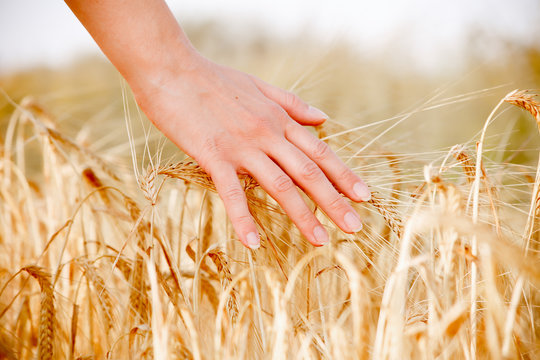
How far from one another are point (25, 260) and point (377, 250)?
2.99 feet

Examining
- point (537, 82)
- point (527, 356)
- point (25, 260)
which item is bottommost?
point (527, 356)

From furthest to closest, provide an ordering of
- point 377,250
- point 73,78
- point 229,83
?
point 73,78 → point 229,83 → point 377,250

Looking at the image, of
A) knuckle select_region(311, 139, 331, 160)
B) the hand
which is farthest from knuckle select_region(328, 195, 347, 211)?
knuckle select_region(311, 139, 331, 160)

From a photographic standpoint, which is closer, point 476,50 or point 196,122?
point 196,122

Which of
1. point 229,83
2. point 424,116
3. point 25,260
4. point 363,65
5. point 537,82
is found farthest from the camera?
Answer: point 363,65

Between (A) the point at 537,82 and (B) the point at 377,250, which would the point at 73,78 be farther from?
(B) the point at 377,250

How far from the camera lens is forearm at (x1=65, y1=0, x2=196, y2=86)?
895mm

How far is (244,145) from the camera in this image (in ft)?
3.16

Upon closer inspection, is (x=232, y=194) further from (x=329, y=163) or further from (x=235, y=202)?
(x=329, y=163)

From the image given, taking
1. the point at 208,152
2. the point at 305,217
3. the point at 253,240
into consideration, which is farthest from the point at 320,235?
the point at 208,152

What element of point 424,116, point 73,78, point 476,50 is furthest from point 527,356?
point 73,78

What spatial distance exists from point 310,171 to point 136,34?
45 centimetres

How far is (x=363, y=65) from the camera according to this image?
4254 mm

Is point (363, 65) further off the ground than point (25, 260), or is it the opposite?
point (363, 65)
